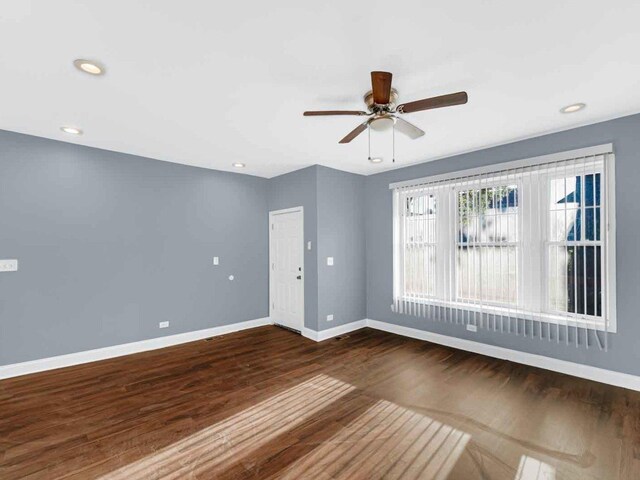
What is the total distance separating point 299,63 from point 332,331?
3.72 metres

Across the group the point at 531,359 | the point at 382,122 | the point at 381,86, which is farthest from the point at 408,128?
the point at 531,359

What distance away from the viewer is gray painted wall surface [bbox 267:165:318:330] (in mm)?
4555

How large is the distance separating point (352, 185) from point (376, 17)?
3449mm

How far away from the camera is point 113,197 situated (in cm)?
393

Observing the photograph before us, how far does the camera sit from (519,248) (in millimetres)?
3521

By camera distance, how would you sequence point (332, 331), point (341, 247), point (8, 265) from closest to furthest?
point (8, 265)
point (332, 331)
point (341, 247)

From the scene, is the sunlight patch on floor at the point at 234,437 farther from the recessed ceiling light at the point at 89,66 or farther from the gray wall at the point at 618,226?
the recessed ceiling light at the point at 89,66

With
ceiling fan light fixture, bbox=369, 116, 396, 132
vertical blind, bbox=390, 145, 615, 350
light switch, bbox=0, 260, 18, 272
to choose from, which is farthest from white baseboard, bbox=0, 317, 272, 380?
ceiling fan light fixture, bbox=369, 116, 396, 132

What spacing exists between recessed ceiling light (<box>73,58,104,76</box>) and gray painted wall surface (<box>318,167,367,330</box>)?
9.51ft

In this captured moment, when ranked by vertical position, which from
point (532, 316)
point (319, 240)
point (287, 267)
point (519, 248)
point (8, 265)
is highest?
point (319, 240)

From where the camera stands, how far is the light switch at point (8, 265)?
3229mm

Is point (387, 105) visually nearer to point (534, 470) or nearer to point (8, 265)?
point (534, 470)

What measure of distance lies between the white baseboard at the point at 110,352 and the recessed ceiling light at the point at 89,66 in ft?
10.5

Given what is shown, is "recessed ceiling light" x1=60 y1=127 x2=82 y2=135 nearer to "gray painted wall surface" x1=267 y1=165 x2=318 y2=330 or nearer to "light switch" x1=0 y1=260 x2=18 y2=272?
"light switch" x1=0 y1=260 x2=18 y2=272
